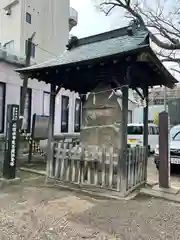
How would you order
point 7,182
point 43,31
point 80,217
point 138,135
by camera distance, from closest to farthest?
point 80,217 < point 7,182 < point 138,135 < point 43,31

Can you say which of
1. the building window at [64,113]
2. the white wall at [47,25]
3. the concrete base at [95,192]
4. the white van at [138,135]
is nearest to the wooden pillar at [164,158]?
the concrete base at [95,192]

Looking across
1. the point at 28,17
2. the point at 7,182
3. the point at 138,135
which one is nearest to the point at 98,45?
the point at 7,182

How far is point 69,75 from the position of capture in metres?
6.29

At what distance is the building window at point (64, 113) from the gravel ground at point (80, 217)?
7.67 m

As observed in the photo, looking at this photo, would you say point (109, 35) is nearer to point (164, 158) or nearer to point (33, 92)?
point (164, 158)

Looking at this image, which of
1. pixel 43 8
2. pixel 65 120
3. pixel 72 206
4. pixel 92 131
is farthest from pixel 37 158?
pixel 43 8

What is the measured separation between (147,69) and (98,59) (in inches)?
59.2

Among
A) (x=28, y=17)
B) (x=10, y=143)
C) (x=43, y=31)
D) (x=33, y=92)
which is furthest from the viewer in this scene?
(x=43, y=31)

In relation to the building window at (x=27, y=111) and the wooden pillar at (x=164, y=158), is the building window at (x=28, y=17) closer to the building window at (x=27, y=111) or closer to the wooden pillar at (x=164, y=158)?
the building window at (x=27, y=111)

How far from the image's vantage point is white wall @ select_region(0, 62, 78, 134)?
9969mm

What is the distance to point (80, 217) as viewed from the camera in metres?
3.93

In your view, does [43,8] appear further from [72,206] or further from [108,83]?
[72,206]

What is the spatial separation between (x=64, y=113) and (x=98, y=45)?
23.4 feet

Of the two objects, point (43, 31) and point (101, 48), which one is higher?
point (43, 31)
